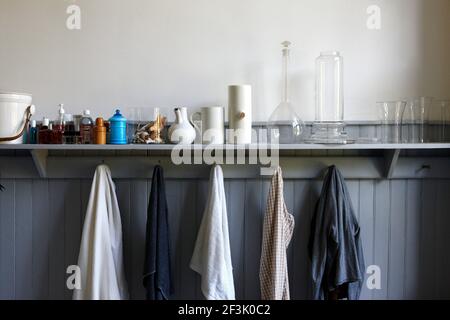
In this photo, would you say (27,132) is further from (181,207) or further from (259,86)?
(259,86)

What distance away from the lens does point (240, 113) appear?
1.57m

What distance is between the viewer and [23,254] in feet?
5.66

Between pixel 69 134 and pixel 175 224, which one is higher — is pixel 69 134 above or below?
above

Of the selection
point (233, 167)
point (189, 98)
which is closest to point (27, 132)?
point (189, 98)

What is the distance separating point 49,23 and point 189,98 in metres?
0.64

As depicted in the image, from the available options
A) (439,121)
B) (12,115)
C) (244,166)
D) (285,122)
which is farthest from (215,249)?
(439,121)

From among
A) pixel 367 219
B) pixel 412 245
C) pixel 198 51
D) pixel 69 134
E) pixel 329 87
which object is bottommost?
pixel 412 245

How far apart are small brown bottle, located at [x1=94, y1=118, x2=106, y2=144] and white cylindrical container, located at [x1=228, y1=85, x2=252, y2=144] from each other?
467 millimetres

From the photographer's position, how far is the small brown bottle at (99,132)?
61.6 inches

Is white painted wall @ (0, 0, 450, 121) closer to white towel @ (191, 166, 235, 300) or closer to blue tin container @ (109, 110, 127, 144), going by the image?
blue tin container @ (109, 110, 127, 144)

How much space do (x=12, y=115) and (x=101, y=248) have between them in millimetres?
580

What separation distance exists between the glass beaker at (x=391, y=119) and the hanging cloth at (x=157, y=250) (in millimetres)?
896

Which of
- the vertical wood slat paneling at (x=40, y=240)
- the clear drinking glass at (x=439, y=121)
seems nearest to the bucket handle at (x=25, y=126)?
the vertical wood slat paneling at (x=40, y=240)

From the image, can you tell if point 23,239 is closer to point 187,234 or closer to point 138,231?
point 138,231
